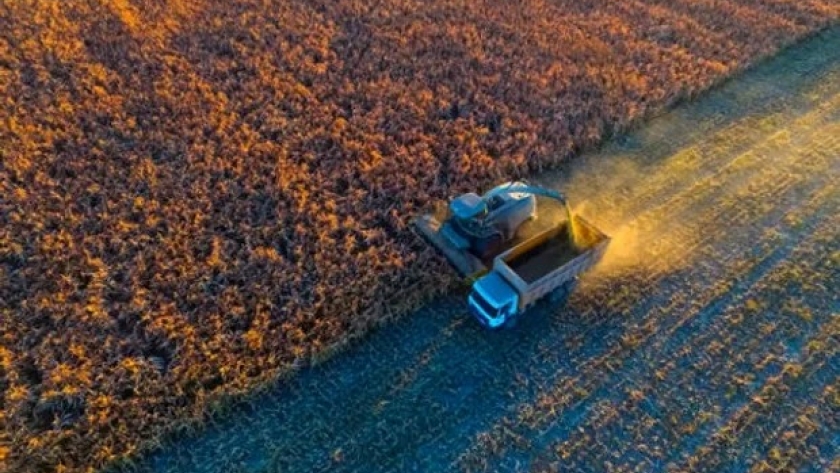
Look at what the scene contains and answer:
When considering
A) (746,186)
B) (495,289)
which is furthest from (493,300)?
(746,186)

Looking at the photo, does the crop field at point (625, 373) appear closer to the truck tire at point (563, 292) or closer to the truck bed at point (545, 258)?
the truck tire at point (563, 292)

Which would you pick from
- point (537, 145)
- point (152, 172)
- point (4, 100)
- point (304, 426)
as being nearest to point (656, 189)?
point (537, 145)

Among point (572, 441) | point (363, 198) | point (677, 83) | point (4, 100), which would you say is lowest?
point (572, 441)

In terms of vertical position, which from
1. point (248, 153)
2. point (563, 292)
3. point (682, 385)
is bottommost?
point (682, 385)

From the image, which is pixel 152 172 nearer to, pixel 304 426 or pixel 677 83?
pixel 304 426

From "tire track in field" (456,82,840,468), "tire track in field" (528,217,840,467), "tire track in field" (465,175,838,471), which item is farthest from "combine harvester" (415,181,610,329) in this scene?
"tire track in field" (456,82,840,468)

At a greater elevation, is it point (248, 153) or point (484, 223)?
point (248, 153)

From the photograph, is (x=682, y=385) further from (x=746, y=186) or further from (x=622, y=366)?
(x=746, y=186)
